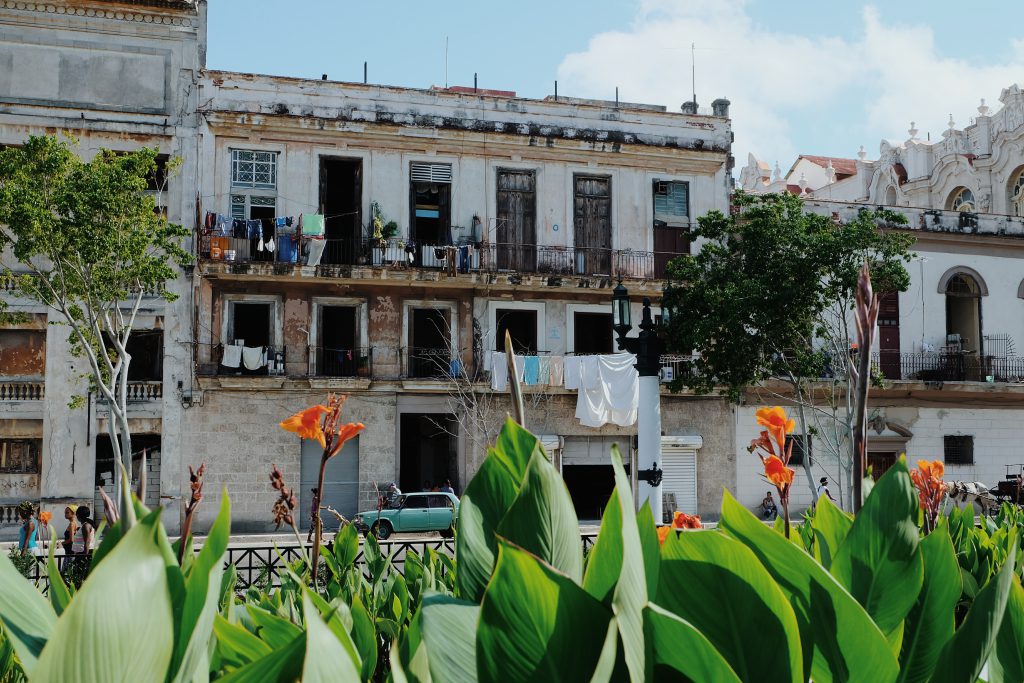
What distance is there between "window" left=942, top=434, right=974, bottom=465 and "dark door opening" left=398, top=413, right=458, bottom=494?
11.8m

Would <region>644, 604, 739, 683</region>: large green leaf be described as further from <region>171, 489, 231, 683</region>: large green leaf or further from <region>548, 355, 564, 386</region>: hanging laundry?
<region>548, 355, 564, 386</region>: hanging laundry

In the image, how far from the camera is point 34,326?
2034cm

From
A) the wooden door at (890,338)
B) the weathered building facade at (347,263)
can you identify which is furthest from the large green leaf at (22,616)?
the wooden door at (890,338)

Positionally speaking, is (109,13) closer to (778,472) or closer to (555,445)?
(555,445)

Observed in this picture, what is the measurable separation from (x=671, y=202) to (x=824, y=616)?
2319cm

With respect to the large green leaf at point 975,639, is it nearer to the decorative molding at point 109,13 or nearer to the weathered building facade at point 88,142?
the weathered building facade at point 88,142

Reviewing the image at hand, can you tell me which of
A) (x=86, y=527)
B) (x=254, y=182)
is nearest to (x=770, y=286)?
(x=254, y=182)

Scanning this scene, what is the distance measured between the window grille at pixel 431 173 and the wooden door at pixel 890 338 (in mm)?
10584

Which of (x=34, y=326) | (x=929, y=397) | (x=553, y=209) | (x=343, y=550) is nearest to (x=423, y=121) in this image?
(x=553, y=209)

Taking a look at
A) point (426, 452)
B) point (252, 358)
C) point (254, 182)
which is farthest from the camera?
point (426, 452)

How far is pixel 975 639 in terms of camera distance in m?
1.29

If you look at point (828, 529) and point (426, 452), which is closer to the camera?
point (828, 529)

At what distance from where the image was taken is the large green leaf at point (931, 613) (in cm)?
148

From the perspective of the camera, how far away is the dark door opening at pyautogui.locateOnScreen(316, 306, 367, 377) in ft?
71.5
